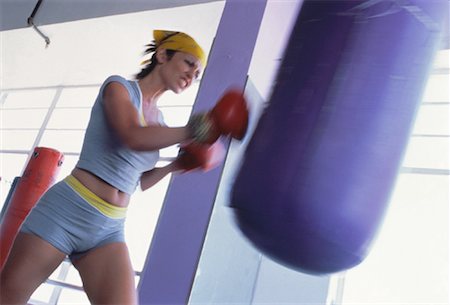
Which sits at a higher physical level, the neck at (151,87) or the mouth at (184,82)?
the mouth at (184,82)

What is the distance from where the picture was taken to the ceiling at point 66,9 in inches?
111

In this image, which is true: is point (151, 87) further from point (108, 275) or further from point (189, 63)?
point (108, 275)

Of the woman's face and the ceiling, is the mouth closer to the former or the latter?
the woman's face

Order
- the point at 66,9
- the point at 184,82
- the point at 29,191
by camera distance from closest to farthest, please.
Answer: the point at 184,82, the point at 29,191, the point at 66,9

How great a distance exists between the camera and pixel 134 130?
3.20 ft

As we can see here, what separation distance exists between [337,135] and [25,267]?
76 cm

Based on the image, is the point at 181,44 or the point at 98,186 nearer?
the point at 98,186

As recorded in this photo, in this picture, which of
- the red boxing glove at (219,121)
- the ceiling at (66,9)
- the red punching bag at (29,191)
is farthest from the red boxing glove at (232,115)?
the red punching bag at (29,191)

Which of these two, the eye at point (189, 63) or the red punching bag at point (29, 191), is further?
the red punching bag at point (29, 191)

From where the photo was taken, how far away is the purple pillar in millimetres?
1639

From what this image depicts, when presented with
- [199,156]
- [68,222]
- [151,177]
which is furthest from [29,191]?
[199,156]

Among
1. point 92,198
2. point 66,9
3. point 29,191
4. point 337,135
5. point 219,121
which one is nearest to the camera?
point 337,135

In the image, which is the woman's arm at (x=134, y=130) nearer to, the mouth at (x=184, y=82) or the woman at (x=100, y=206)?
the woman at (x=100, y=206)

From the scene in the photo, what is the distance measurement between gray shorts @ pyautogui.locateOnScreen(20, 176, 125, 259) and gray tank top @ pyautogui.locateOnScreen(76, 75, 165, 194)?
0.26 ft
